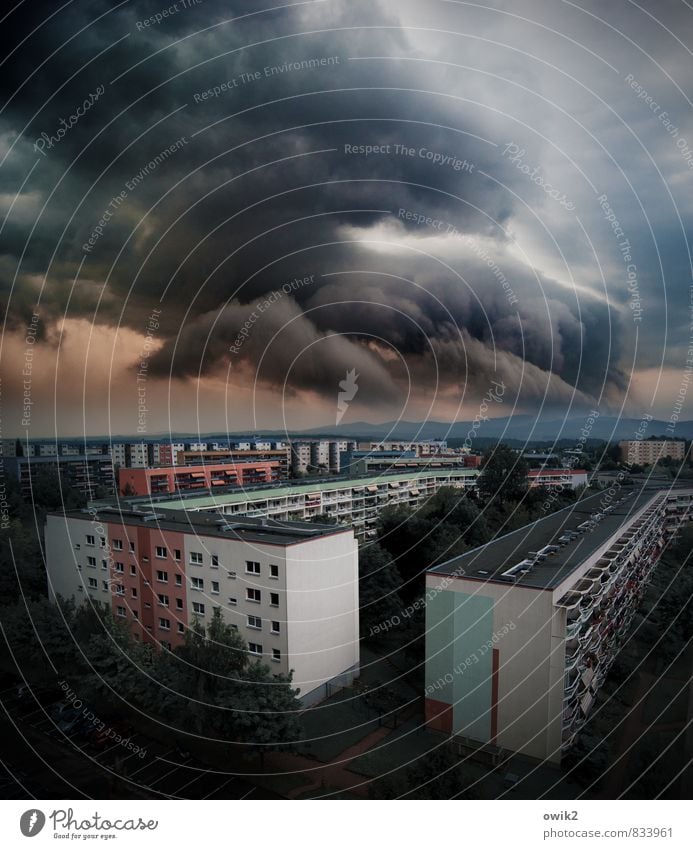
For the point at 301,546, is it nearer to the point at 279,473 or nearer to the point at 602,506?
the point at 602,506

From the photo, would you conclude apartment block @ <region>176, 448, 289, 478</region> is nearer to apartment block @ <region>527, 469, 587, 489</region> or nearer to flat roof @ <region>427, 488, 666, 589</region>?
apartment block @ <region>527, 469, 587, 489</region>

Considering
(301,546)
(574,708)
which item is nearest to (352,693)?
(301,546)

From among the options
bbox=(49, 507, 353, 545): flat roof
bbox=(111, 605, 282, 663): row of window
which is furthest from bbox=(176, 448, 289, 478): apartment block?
bbox=(111, 605, 282, 663): row of window

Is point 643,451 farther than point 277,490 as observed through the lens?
No

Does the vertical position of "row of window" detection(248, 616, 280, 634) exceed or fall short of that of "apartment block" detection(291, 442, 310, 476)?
it falls short

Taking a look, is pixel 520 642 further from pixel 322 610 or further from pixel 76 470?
pixel 76 470

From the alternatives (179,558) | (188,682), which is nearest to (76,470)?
(179,558)
